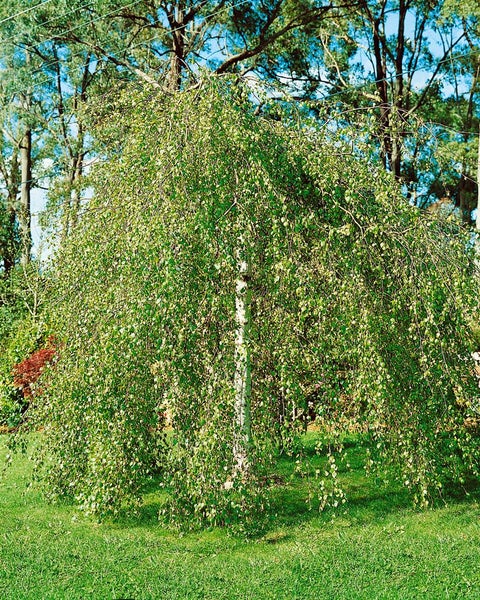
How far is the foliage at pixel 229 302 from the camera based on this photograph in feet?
13.5

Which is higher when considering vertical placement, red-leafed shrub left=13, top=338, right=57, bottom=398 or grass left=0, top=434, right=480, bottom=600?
red-leafed shrub left=13, top=338, right=57, bottom=398

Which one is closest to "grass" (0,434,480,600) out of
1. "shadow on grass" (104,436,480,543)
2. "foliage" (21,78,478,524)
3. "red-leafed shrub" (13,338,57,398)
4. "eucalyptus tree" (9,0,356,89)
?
"shadow on grass" (104,436,480,543)

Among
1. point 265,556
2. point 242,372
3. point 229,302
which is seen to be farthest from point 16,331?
point 265,556

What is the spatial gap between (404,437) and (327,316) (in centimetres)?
98

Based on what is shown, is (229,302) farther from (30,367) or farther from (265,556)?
(30,367)

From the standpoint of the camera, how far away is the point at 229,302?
14.1 ft

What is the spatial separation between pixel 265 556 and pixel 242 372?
1.17 meters

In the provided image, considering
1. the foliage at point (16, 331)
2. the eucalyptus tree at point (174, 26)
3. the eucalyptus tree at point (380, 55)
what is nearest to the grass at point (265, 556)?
the foliage at point (16, 331)

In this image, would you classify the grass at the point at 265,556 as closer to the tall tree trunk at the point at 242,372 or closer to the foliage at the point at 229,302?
the foliage at the point at 229,302

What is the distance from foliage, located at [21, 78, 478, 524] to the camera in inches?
162

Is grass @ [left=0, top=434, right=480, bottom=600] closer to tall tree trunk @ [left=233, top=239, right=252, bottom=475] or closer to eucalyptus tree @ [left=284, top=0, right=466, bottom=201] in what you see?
tall tree trunk @ [left=233, top=239, right=252, bottom=475]

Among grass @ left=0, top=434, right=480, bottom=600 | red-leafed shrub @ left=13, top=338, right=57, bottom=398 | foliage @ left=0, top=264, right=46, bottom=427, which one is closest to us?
grass @ left=0, top=434, right=480, bottom=600

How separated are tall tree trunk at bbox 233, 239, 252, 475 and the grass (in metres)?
0.60

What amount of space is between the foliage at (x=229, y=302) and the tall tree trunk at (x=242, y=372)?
0.26ft
